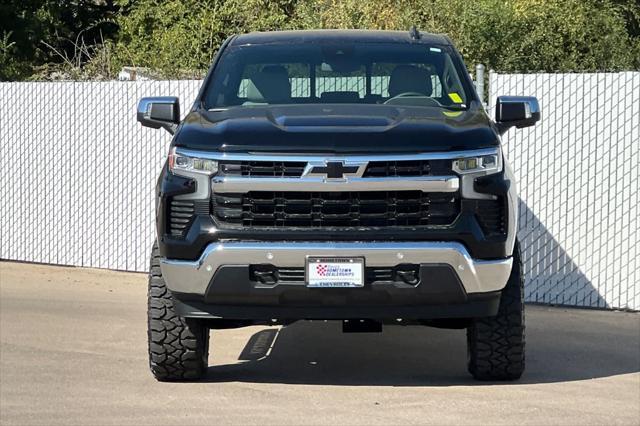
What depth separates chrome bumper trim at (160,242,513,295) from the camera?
7.20 m

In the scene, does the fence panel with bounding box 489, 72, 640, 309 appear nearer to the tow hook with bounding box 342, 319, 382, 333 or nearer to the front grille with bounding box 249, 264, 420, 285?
the tow hook with bounding box 342, 319, 382, 333

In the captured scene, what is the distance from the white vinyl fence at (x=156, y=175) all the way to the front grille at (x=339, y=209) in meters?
4.30

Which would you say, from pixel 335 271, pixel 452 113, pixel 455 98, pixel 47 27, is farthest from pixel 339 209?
pixel 47 27

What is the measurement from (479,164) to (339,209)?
807 mm

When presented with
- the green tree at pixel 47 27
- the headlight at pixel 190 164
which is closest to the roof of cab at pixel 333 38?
the headlight at pixel 190 164

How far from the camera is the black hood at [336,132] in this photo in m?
7.30

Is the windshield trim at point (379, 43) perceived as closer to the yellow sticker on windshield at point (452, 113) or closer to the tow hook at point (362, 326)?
the yellow sticker on windshield at point (452, 113)

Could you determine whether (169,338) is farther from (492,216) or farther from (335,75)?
(335,75)

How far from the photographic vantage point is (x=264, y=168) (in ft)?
24.0

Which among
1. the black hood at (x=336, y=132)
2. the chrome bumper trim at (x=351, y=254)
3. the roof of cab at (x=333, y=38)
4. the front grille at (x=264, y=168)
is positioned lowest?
the chrome bumper trim at (x=351, y=254)

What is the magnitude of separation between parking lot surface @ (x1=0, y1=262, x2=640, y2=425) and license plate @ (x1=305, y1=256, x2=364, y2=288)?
2.20ft

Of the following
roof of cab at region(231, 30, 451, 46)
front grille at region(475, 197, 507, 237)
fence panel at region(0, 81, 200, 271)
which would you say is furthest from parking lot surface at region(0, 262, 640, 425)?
fence panel at region(0, 81, 200, 271)

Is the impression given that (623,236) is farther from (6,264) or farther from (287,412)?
(6,264)

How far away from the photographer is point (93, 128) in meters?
14.1
